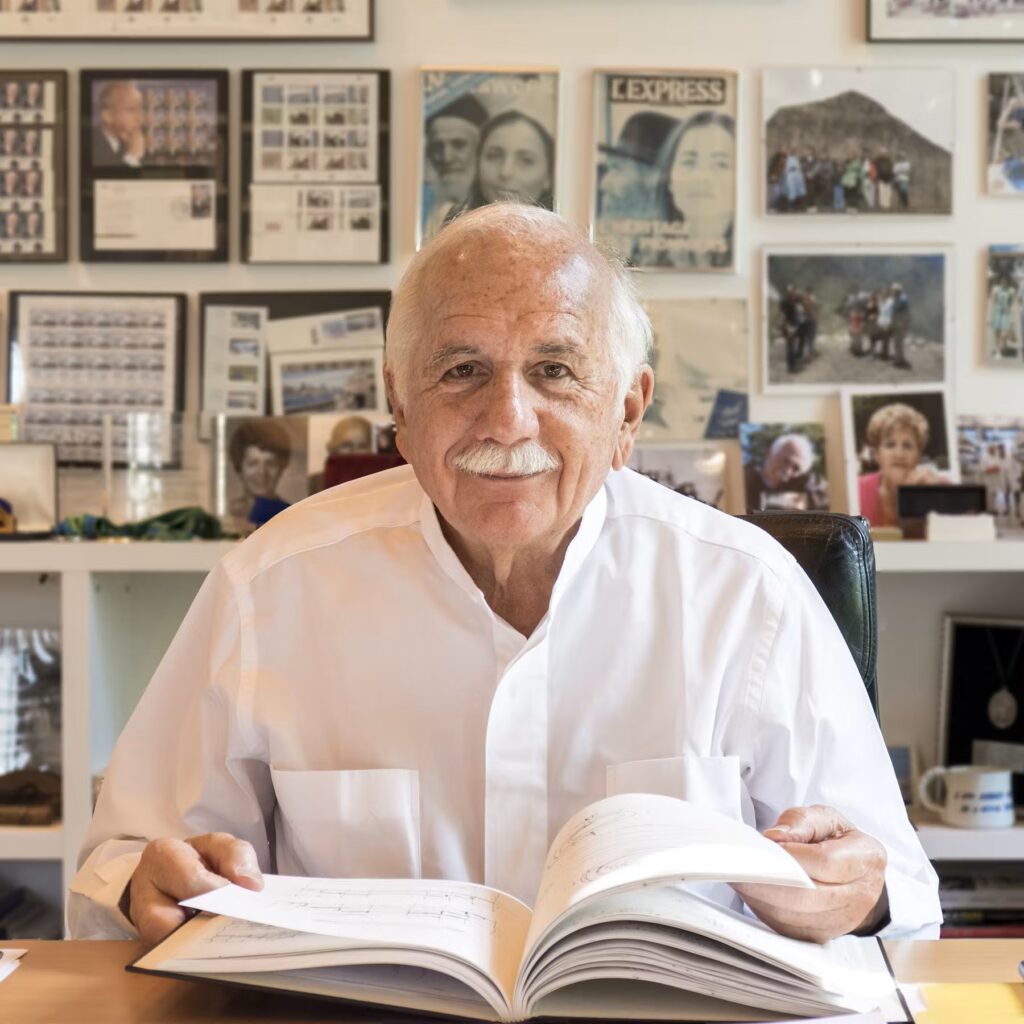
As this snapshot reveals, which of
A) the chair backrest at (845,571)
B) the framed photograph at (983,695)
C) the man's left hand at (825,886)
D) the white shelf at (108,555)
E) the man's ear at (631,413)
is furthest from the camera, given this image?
the framed photograph at (983,695)

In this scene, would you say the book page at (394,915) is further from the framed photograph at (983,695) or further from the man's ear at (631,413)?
the framed photograph at (983,695)

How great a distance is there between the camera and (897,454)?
2369mm

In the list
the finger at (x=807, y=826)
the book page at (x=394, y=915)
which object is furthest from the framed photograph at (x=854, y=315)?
the book page at (x=394, y=915)

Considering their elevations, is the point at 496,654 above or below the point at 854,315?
below

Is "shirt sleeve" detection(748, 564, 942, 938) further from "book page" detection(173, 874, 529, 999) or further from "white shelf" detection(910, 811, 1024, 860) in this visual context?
"white shelf" detection(910, 811, 1024, 860)

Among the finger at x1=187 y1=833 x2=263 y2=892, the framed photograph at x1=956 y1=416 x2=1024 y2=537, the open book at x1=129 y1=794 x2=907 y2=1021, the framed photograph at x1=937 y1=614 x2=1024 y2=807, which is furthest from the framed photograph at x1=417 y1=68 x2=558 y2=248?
the open book at x1=129 y1=794 x2=907 y2=1021

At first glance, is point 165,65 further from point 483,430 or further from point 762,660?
point 762,660

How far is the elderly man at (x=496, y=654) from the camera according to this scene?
114 cm

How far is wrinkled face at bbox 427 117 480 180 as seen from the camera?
238 centimetres

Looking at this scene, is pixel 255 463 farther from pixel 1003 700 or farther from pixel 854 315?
pixel 1003 700

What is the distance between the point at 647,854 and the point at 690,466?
1669mm

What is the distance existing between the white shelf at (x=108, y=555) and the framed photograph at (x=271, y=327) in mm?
374

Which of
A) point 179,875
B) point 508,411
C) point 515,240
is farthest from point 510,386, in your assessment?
point 179,875

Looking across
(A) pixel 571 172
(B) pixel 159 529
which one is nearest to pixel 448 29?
(A) pixel 571 172
